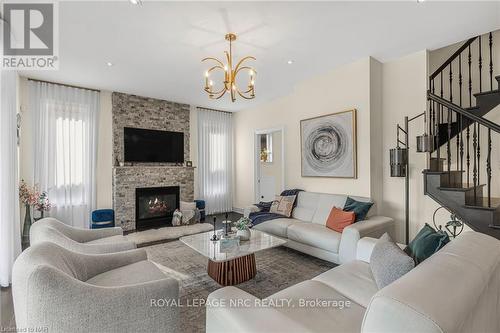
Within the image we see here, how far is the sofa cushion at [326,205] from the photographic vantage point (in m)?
3.77

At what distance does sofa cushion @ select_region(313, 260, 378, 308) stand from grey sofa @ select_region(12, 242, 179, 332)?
1.14 metres

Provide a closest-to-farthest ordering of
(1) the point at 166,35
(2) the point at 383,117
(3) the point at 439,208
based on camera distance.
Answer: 1. (1) the point at 166,35
2. (3) the point at 439,208
3. (2) the point at 383,117

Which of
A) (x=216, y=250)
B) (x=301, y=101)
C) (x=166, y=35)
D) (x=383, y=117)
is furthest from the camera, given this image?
(x=301, y=101)

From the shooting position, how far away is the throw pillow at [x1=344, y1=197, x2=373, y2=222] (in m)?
3.31

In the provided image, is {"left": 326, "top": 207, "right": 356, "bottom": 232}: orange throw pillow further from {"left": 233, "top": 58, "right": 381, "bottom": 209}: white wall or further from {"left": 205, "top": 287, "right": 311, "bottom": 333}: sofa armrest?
{"left": 205, "top": 287, "right": 311, "bottom": 333}: sofa armrest

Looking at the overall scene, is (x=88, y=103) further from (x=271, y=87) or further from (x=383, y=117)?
(x=383, y=117)

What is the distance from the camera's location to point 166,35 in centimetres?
288

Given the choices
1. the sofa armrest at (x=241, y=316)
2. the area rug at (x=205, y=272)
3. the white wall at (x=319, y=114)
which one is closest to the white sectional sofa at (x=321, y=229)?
the area rug at (x=205, y=272)

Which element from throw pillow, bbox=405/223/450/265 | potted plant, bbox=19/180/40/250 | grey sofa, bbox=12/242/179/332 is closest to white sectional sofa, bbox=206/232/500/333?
throw pillow, bbox=405/223/450/265

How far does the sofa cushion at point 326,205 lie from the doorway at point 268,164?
1.88 m

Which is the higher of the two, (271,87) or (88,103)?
(271,87)

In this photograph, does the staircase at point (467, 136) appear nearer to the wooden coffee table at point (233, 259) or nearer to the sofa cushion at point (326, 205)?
the sofa cushion at point (326, 205)

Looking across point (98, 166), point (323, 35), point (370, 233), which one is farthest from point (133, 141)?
point (370, 233)

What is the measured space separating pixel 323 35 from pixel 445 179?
2.32 metres
